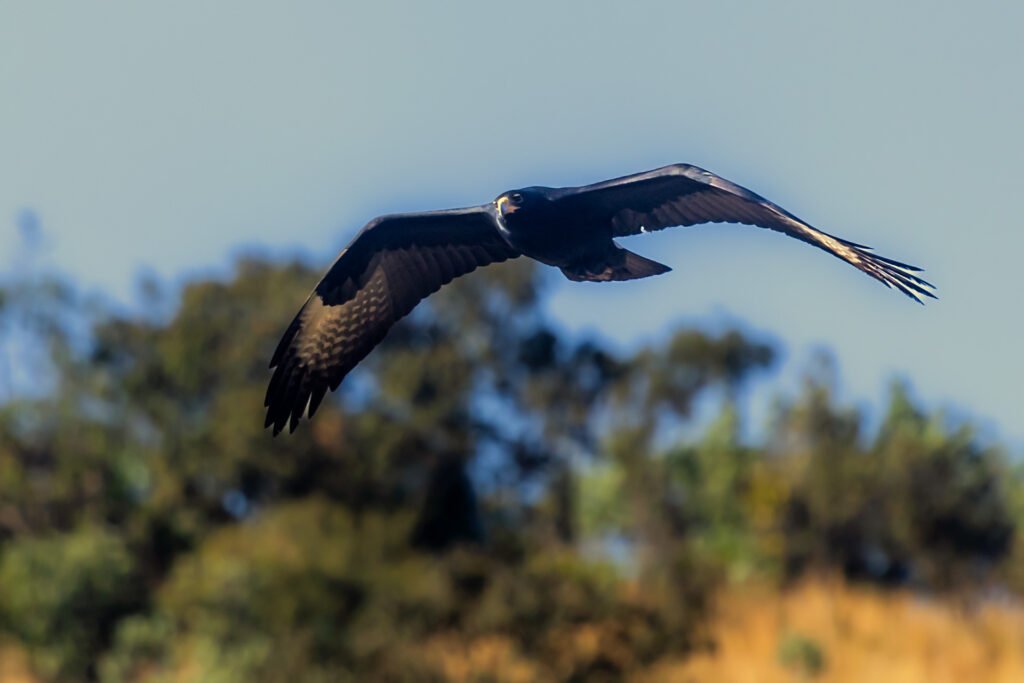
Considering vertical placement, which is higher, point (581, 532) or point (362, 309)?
point (362, 309)

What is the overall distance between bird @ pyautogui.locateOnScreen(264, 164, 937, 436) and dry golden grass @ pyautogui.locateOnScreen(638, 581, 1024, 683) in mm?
10383

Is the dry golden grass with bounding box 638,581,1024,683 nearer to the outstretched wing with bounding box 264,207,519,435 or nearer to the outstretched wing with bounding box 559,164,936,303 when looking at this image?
the outstretched wing with bounding box 264,207,519,435

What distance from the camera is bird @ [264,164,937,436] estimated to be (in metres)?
10.0

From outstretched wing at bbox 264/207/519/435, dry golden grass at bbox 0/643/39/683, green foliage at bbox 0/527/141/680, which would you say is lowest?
dry golden grass at bbox 0/643/39/683

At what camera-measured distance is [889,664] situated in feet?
76.4

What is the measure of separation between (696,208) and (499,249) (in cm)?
122

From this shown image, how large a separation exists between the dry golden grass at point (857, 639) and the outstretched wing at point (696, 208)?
37.0ft

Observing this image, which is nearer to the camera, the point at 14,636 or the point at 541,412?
the point at 14,636

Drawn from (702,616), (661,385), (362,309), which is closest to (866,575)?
(702,616)

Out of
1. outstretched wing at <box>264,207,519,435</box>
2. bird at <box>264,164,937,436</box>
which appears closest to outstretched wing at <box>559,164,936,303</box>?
bird at <box>264,164,937,436</box>

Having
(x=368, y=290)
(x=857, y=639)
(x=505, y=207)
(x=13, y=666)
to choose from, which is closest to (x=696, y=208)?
(x=505, y=207)

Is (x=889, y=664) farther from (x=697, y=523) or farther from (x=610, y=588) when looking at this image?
(x=697, y=523)

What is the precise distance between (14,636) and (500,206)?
634 inches

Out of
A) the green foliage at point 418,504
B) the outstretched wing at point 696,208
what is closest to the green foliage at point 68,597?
the green foliage at point 418,504
